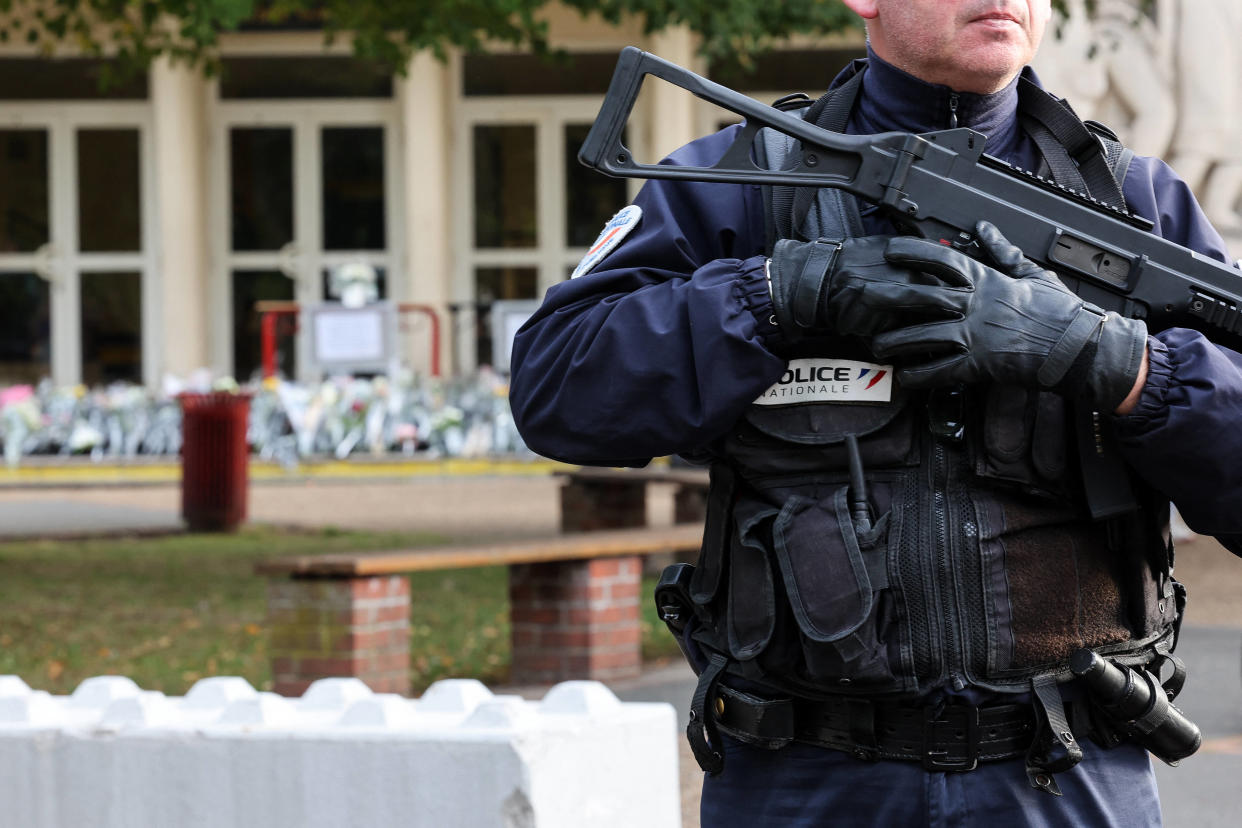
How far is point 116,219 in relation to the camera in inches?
800

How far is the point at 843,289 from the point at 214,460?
10.2 m

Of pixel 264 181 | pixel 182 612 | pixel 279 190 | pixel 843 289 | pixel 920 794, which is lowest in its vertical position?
pixel 182 612

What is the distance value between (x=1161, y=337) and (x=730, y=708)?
2.28 ft

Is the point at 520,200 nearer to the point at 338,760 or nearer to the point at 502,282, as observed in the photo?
the point at 502,282

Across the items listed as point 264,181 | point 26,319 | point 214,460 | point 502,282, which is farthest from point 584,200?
point 214,460

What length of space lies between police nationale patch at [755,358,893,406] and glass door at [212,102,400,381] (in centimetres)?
1843

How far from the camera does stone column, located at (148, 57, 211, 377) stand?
18844 mm

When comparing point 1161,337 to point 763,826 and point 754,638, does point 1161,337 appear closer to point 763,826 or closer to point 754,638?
point 754,638

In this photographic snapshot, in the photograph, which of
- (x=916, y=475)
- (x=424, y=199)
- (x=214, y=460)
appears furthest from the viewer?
(x=424, y=199)

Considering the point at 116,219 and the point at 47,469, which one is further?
the point at 116,219

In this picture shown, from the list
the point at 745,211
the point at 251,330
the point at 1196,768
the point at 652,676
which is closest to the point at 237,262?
the point at 251,330

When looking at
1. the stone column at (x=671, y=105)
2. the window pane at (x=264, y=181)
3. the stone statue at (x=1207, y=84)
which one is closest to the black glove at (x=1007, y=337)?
the stone statue at (x=1207, y=84)

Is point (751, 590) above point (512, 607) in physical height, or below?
above

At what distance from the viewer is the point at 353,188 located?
66.8 feet
